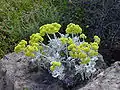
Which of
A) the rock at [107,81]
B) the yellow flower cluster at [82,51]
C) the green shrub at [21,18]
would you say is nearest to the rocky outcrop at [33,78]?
the rock at [107,81]

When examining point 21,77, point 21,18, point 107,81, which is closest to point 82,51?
point 107,81

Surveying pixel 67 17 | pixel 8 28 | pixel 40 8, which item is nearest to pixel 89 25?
pixel 67 17

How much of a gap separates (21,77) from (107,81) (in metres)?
0.90

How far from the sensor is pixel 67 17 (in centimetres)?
435

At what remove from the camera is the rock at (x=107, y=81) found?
2.83 meters

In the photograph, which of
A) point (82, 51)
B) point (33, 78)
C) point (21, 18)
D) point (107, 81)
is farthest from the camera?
point (21, 18)

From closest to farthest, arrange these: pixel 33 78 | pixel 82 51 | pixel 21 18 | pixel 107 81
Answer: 1. pixel 107 81
2. pixel 82 51
3. pixel 33 78
4. pixel 21 18

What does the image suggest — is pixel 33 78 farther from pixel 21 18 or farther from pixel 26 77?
pixel 21 18

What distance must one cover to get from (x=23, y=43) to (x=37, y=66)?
0.37 metres

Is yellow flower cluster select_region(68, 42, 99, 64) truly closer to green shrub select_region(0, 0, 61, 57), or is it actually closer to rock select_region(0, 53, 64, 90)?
rock select_region(0, 53, 64, 90)

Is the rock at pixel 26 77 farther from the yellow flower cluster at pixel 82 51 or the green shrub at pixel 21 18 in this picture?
the green shrub at pixel 21 18

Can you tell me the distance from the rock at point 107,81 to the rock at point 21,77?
386 mm

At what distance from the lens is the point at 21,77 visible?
3.35 meters

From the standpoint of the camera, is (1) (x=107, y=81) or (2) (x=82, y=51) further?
(2) (x=82, y=51)
